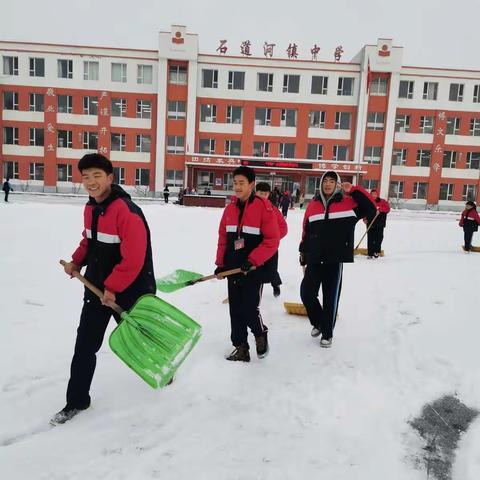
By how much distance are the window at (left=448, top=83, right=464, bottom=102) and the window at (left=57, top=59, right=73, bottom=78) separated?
105 ft

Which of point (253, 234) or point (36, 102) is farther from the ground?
point (36, 102)

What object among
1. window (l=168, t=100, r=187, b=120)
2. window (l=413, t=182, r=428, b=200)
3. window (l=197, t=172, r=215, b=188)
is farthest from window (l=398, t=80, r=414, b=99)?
window (l=168, t=100, r=187, b=120)

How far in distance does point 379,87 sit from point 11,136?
3149 cm

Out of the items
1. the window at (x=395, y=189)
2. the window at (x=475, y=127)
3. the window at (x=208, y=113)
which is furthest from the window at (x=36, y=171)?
the window at (x=475, y=127)

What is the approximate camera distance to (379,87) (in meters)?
34.0

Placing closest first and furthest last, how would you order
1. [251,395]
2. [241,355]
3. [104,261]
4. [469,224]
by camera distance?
[104,261]
[251,395]
[241,355]
[469,224]

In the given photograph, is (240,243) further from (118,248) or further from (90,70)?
(90,70)

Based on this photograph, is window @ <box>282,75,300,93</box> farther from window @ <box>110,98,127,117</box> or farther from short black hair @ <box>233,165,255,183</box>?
short black hair @ <box>233,165,255,183</box>

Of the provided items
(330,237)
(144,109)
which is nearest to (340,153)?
(144,109)

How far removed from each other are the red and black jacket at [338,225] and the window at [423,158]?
34.7 metres

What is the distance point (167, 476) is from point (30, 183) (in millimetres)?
37383

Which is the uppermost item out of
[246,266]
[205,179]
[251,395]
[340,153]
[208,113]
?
[208,113]

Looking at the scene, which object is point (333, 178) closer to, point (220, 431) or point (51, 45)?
point (220, 431)

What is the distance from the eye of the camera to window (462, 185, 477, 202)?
35219 millimetres
